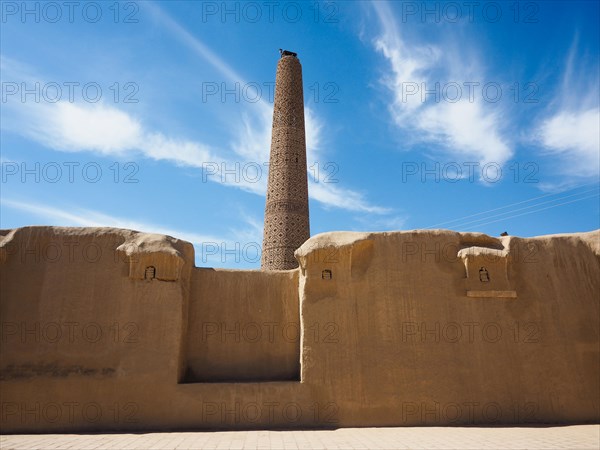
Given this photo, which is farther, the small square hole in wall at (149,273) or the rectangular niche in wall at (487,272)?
the rectangular niche in wall at (487,272)

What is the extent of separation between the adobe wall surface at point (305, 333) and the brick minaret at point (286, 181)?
19.3 ft

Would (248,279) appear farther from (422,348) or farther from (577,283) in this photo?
(577,283)

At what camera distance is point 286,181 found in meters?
16.2

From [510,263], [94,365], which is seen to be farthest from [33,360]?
[510,263]

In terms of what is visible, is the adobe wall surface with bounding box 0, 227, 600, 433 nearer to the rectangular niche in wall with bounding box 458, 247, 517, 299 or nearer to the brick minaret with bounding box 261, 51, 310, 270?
the rectangular niche in wall with bounding box 458, 247, 517, 299

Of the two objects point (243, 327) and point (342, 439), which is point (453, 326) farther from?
point (243, 327)

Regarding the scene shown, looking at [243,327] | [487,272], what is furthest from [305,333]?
[487,272]

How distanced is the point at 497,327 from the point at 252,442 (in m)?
5.30

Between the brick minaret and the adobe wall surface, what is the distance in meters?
5.89

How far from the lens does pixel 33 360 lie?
8.05m

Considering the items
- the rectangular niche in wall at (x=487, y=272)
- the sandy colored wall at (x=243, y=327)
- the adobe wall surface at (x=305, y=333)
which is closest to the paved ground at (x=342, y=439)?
the adobe wall surface at (x=305, y=333)

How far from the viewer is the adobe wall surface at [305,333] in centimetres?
797

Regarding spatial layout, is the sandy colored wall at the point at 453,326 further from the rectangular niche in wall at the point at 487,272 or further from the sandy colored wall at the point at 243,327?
the sandy colored wall at the point at 243,327

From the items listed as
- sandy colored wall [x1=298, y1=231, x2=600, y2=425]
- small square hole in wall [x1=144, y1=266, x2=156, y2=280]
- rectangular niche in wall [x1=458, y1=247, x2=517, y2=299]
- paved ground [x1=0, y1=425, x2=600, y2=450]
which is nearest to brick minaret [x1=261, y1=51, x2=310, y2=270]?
sandy colored wall [x1=298, y1=231, x2=600, y2=425]
